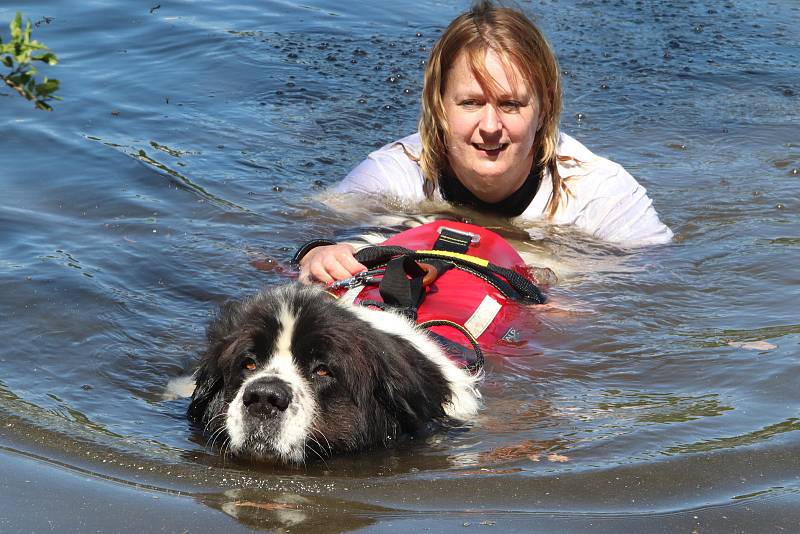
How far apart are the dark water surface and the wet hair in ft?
1.46

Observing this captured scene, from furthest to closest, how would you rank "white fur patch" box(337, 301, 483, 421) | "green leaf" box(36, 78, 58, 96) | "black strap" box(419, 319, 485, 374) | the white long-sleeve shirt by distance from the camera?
the white long-sleeve shirt, "black strap" box(419, 319, 485, 374), "white fur patch" box(337, 301, 483, 421), "green leaf" box(36, 78, 58, 96)

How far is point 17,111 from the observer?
A: 7.61 m

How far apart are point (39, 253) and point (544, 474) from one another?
3072 mm

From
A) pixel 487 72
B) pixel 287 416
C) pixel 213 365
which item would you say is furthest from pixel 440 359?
pixel 487 72

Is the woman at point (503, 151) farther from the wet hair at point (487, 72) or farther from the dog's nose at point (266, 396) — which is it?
the dog's nose at point (266, 396)

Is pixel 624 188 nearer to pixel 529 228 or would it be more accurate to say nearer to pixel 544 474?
pixel 529 228

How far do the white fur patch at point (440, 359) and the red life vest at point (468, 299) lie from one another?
177mm

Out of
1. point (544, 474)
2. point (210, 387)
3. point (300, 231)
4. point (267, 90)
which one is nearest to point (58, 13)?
point (267, 90)

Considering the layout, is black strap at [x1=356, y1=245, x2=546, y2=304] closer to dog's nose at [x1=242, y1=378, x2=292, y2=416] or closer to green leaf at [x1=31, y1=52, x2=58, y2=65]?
dog's nose at [x1=242, y1=378, x2=292, y2=416]

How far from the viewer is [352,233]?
229 inches

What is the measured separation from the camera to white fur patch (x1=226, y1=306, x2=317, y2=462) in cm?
336

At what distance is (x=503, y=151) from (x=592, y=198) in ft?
2.16

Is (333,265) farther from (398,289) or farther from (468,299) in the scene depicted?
(468,299)

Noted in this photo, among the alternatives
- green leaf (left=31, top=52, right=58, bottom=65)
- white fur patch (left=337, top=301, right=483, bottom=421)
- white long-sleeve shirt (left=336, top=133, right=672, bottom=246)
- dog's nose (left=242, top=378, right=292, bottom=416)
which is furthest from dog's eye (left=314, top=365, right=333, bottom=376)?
white long-sleeve shirt (left=336, top=133, right=672, bottom=246)
